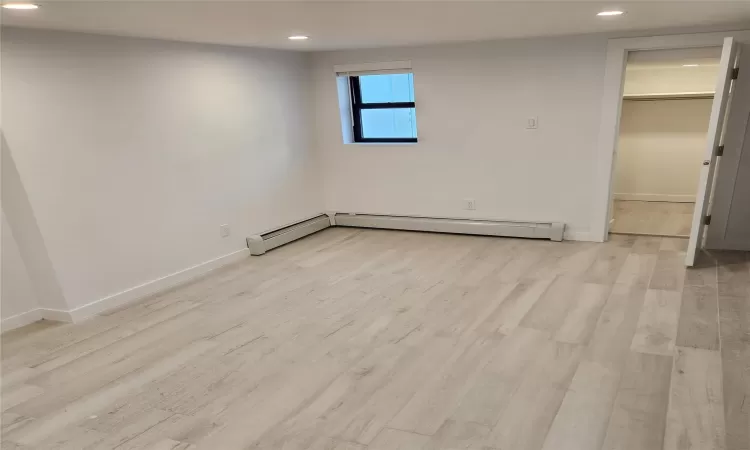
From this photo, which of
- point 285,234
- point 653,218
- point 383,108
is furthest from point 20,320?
point 653,218

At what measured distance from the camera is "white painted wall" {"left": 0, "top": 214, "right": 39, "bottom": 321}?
11.0 ft

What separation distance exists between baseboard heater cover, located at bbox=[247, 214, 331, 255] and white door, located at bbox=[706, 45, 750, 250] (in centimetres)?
390

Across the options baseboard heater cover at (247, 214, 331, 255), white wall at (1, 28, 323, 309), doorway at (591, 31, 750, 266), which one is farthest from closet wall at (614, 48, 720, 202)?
white wall at (1, 28, 323, 309)

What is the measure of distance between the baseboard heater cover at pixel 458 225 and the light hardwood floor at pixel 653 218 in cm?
79

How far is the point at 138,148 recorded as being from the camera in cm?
372

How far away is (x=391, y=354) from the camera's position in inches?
110

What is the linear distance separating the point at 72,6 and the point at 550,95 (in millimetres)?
3823

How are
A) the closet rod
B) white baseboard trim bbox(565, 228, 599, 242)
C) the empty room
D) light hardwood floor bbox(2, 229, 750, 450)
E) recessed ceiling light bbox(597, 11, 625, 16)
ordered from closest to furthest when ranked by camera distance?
light hardwood floor bbox(2, 229, 750, 450)
the empty room
recessed ceiling light bbox(597, 11, 625, 16)
white baseboard trim bbox(565, 228, 599, 242)
the closet rod

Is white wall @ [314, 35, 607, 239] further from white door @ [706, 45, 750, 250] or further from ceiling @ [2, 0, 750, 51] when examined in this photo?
white door @ [706, 45, 750, 250]

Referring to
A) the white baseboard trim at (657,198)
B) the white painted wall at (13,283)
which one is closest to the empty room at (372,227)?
the white painted wall at (13,283)

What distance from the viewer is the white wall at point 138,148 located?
315 centimetres

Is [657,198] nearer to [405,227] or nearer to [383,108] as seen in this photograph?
[405,227]

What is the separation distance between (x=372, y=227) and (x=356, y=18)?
3.01m

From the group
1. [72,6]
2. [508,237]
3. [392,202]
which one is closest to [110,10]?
[72,6]
